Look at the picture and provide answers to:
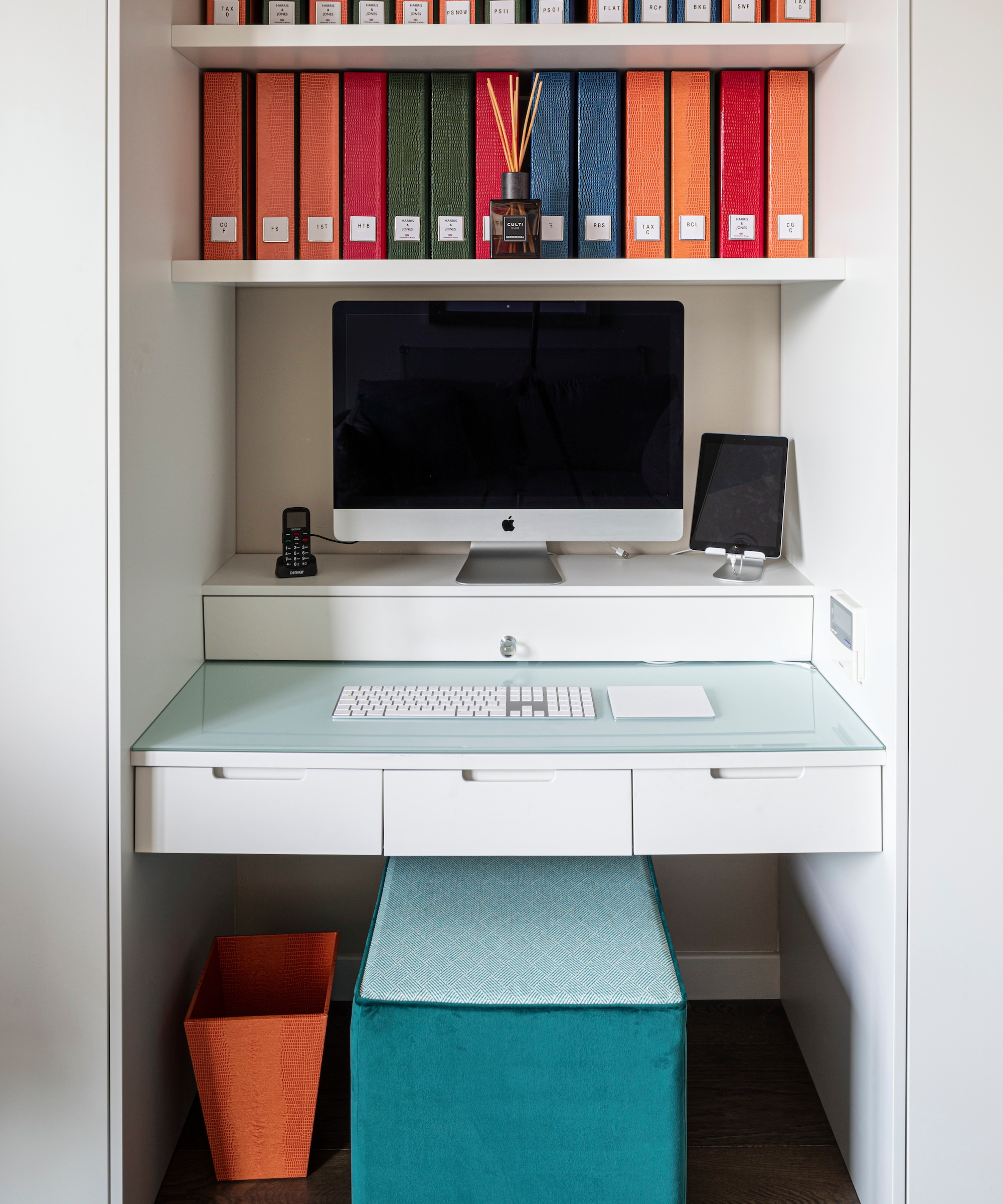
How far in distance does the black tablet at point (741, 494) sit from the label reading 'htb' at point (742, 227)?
37 cm

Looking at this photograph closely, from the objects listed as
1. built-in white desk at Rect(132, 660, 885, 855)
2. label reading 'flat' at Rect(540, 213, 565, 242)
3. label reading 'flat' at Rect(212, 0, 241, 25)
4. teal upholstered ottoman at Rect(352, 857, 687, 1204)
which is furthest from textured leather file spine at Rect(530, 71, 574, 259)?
teal upholstered ottoman at Rect(352, 857, 687, 1204)

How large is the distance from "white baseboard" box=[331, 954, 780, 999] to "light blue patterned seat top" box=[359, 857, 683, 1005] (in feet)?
1.91

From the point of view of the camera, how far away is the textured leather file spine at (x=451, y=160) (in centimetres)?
174

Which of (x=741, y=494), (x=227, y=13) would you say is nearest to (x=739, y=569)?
(x=741, y=494)

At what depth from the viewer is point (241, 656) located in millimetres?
1856

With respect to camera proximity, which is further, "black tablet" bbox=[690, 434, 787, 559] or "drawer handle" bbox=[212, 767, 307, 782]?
"black tablet" bbox=[690, 434, 787, 559]

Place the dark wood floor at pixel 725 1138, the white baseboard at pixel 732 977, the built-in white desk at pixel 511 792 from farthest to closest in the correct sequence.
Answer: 1. the white baseboard at pixel 732 977
2. the dark wood floor at pixel 725 1138
3. the built-in white desk at pixel 511 792

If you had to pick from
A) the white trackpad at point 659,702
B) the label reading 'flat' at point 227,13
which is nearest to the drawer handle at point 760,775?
the white trackpad at point 659,702

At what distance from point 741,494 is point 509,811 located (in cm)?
81

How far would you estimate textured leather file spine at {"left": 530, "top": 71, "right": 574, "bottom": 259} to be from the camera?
1734 mm

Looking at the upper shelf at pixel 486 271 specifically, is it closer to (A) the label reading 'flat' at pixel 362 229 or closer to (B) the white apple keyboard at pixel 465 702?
(A) the label reading 'flat' at pixel 362 229

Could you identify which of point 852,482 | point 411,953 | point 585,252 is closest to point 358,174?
point 585,252

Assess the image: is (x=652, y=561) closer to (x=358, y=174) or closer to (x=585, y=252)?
(x=585, y=252)

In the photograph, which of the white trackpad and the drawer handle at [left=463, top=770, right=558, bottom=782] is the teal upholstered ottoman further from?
A: the white trackpad
